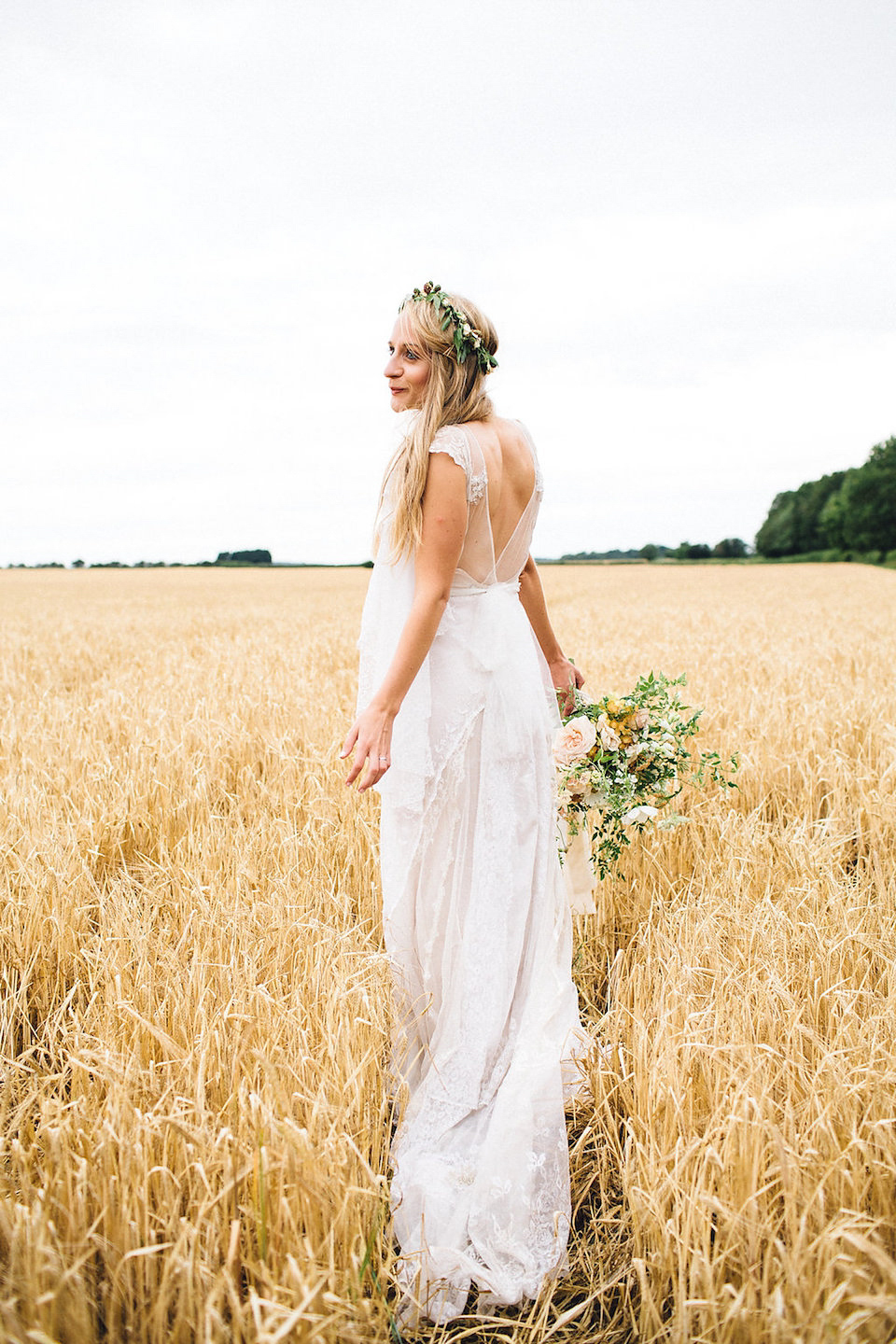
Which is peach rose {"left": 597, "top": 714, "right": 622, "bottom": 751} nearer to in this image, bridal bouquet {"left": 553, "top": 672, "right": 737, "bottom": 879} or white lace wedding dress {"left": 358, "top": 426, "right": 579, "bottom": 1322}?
bridal bouquet {"left": 553, "top": 672, "right": 737, "bottom": 879}

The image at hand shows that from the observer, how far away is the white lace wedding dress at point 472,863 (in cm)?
188

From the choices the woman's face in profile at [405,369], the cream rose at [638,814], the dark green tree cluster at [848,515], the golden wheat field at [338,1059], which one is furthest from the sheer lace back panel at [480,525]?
the dark green tree cluster at [848,515]

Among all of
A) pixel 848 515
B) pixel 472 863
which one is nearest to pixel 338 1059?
pixel 472 863

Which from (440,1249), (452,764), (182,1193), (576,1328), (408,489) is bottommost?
(576,1328)

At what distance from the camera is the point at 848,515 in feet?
207

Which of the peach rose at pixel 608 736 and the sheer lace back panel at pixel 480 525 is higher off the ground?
the sheer lace back panel at pixel 480 525

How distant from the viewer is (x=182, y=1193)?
1.48m

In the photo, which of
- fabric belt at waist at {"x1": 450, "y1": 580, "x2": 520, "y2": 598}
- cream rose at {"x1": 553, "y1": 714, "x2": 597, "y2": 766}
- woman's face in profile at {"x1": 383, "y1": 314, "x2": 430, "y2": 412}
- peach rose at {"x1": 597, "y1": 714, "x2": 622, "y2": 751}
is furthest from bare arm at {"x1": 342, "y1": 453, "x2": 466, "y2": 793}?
peach rose at {"x1": 597, "y1": 714, "x2": 622, "y2": 751}

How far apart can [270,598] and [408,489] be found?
2066cm

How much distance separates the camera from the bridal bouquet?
2191mm

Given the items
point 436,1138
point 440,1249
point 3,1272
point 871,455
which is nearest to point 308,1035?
point 436,1138

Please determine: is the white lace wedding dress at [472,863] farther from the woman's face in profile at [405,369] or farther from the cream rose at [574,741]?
the woman's face in profile at [405,369]

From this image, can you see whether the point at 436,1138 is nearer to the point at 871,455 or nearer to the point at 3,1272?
the point at 3,1272

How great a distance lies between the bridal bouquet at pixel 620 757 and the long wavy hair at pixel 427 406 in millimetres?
742
